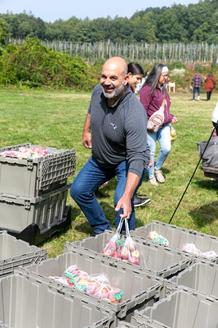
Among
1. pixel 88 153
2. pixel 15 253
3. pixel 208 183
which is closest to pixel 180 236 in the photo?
pixel 15 253

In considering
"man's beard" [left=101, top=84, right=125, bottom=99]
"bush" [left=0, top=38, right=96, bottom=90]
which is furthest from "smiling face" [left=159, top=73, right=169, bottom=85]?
"bush" [left=0, top=38, right=96, bottom=90]

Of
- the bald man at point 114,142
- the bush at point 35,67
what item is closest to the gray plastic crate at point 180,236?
the bald man at point 114,142

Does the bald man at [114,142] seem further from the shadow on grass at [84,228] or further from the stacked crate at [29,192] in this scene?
the shadow on grass at [84,228]

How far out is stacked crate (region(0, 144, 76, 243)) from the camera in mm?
5410

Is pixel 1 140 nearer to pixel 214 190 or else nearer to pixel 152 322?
pixel 214 190

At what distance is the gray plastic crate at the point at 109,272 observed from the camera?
386 centimetres

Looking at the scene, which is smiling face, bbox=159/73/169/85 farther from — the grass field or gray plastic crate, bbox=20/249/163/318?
gray plastic crate, bbox=20/249/163/318

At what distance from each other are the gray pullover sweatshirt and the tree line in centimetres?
12086

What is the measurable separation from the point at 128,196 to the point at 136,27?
435 ft

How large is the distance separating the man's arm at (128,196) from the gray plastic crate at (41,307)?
39.9 inches

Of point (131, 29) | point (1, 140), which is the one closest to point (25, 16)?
point (131, 29)

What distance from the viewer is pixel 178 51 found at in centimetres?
5019

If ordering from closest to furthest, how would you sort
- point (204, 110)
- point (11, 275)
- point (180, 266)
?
point (11, 275) < point (180, 266) < point (204, 110)

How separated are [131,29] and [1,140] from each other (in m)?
126
